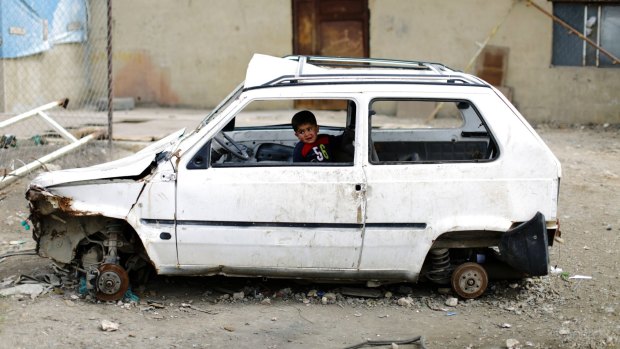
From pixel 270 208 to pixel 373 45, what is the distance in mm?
9355

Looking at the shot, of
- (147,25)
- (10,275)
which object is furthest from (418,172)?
(147,25)

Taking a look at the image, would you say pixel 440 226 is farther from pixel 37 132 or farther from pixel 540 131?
pixel 540 131

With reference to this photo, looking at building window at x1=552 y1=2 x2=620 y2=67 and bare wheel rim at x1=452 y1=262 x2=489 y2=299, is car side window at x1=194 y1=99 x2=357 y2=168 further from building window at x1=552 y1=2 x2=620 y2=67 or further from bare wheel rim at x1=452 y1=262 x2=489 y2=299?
building window at x1=552 y1=2 x2=620 y2=67

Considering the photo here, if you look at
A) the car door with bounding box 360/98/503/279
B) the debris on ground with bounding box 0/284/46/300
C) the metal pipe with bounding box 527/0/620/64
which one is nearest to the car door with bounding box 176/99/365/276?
the car door with bounding box 360/98/503/279

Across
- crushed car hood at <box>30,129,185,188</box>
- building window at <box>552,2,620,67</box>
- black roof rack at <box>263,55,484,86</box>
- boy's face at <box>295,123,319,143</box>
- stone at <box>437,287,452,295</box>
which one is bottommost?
stone at <box>437,287,452,295</box>

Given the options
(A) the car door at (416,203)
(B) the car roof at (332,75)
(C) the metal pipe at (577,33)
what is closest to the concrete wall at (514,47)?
(C) the metal pipe at (577,33)

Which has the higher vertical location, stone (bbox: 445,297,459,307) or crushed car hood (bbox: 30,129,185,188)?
crushed car hood (bbox: 30,129,185,188)

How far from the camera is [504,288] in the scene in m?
6.05

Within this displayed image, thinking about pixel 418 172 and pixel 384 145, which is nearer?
pixel 418 172

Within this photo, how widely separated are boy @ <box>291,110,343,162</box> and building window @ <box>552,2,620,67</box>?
905 centimetres

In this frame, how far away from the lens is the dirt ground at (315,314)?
5051mm

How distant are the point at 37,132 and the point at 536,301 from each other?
7.78 meters

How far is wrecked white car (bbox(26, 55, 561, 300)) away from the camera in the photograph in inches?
212

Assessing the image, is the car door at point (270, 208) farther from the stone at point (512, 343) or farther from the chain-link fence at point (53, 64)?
the chain-link fence at point (53, 64)
